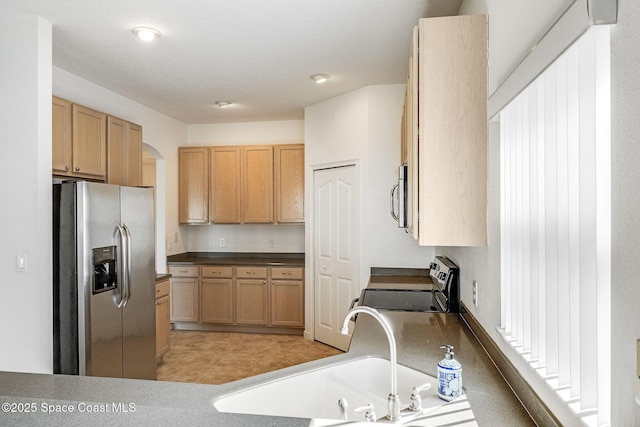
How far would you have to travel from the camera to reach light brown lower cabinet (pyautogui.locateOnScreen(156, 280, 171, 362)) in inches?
160

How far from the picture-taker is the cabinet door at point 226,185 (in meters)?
5.33

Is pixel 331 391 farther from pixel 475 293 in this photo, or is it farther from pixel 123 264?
pixel 123 264

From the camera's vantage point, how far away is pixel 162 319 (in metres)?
4.16

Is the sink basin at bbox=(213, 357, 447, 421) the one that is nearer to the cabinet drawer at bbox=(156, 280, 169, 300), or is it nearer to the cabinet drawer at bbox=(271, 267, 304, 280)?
the cabinet drawer at bbox=(156, 280, 169, 300)

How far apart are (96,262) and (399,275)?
2.55 metres

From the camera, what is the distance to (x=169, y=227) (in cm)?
525

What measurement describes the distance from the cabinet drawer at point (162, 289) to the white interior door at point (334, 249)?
5.22 feet

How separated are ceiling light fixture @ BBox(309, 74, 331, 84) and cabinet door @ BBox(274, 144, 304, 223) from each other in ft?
4.51

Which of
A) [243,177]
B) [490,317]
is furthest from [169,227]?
[490,317]

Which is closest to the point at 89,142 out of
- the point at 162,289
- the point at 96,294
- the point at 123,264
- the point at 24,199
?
the point at 24,199

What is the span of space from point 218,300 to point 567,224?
184 inches

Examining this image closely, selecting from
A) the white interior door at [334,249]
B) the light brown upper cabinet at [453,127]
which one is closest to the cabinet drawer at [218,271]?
the white interior door at [334,249]

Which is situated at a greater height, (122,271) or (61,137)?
(61,137)

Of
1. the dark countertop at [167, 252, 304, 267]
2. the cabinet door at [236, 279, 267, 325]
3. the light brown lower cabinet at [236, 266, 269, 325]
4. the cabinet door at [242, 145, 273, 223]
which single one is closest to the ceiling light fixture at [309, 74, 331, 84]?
the cabinet door at [242, 145, 273, 223]
